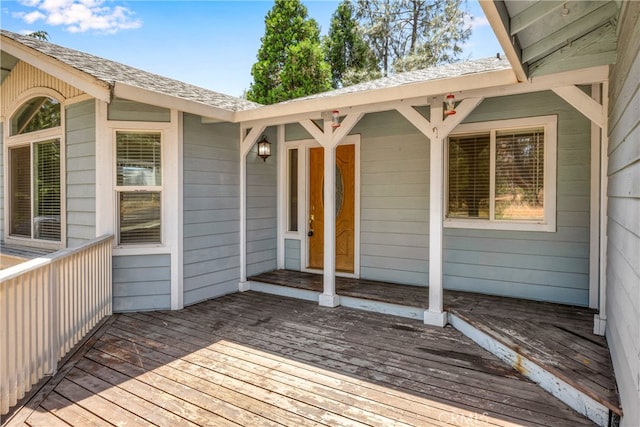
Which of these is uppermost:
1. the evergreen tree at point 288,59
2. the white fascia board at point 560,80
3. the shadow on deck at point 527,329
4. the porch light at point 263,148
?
the evergreen tree at point 288,59

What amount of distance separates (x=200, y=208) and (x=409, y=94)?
A: 283cm

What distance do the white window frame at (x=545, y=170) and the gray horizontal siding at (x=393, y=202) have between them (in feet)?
1.72

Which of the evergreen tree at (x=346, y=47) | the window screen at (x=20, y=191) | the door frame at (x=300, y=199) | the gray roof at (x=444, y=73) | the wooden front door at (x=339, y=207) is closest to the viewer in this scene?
the gray roof at (x=444, y=73)

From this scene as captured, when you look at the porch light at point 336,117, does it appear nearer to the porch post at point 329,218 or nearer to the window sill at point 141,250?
the porch post at point 329,218

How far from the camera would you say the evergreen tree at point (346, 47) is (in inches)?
628

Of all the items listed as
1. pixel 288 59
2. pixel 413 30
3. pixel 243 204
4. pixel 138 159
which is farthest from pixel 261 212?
pixel 413 30

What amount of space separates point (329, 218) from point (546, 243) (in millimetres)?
2403

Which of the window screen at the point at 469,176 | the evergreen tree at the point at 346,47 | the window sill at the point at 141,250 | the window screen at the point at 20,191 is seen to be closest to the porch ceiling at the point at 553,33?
the window screen at the point at 469,176

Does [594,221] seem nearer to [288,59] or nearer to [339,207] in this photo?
[339,207]

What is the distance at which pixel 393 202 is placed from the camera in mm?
4953

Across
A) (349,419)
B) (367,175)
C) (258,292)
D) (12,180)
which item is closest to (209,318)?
(258,292)

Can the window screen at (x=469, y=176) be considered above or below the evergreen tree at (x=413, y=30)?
below

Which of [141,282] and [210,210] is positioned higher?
[210,210]

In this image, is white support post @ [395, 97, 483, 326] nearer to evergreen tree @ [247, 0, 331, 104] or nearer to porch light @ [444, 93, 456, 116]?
porch light @ [444, 93, 456, 116]
